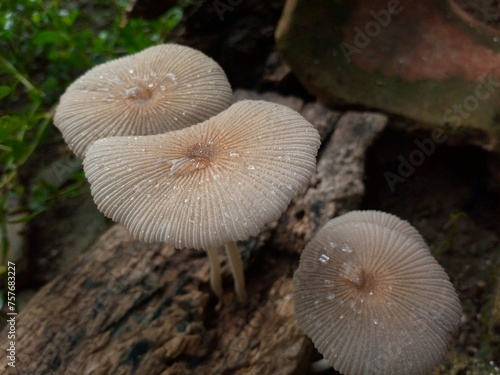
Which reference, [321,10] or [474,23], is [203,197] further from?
[474,23]

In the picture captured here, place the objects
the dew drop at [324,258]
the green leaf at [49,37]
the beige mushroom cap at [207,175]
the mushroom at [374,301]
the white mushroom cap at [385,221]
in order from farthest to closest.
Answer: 1. the green leaf at [49,37]
2. the white mushroom cap at [385,221]
3. the dew drop at [324,258]
4. the mushroom at [374,301]
5. the beige mushroom cap at [207,175]

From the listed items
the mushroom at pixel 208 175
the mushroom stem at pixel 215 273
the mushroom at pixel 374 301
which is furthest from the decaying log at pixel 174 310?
the mushroom at pixel 208 175

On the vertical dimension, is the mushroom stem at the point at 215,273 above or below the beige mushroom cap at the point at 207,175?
below

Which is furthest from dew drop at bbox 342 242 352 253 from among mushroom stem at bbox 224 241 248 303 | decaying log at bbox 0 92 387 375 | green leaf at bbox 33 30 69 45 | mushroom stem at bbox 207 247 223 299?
green leaf at bbox 33 30 69 45

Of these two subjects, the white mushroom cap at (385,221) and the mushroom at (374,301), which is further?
the white mushroom cap at (385,221)

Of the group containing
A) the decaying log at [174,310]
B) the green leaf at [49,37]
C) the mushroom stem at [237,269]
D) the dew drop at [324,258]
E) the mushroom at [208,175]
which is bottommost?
the decaying log at [174,310]

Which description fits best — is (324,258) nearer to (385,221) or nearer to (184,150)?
(385,221)

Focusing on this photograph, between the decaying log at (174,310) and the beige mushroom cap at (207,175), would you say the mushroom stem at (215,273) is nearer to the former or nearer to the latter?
the decaying log at (174,310)
